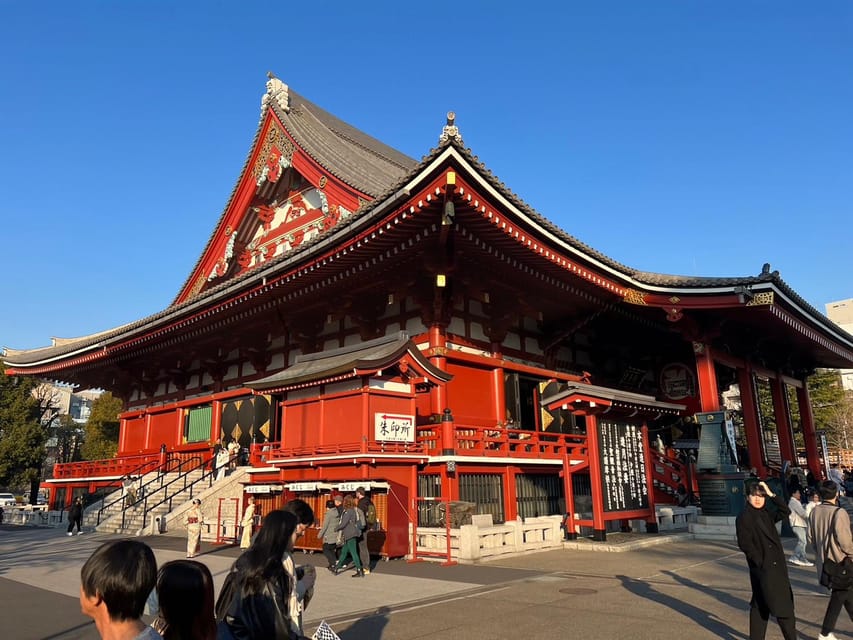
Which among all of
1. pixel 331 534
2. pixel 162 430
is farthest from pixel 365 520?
pixel 162 430

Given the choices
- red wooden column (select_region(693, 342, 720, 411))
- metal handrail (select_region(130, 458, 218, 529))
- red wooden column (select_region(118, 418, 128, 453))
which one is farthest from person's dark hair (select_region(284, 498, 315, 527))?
red wooden column (select_region(118, 418, 128, 453))

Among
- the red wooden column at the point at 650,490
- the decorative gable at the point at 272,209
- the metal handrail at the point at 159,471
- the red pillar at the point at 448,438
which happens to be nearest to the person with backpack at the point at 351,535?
the red pillar at the point at 448,438

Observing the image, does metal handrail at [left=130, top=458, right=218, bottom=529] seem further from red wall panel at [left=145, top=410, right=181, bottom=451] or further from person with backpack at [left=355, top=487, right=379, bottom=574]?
person with backpack at [left=355, top=487, right=379, bottom=574]

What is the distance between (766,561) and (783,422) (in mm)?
21743

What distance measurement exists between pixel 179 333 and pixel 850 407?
51471 millimetres

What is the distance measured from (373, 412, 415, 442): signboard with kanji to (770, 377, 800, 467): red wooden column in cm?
1751

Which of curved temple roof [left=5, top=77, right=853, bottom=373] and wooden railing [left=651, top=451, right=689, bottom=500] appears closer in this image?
curved temple roof [left=5, top=77, right=853, bottom=373]

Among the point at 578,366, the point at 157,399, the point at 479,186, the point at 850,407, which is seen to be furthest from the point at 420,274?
the point at 850,407

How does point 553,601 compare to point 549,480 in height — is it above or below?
below

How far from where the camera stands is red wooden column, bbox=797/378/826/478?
25594 mm

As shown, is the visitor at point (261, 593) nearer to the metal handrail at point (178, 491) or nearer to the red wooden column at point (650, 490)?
the red wooden column at point (650, 490)

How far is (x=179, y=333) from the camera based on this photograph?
20719 mm

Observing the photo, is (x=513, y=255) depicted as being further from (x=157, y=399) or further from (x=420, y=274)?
(x=157, y=399)

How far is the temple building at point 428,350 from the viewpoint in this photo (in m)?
13.1
